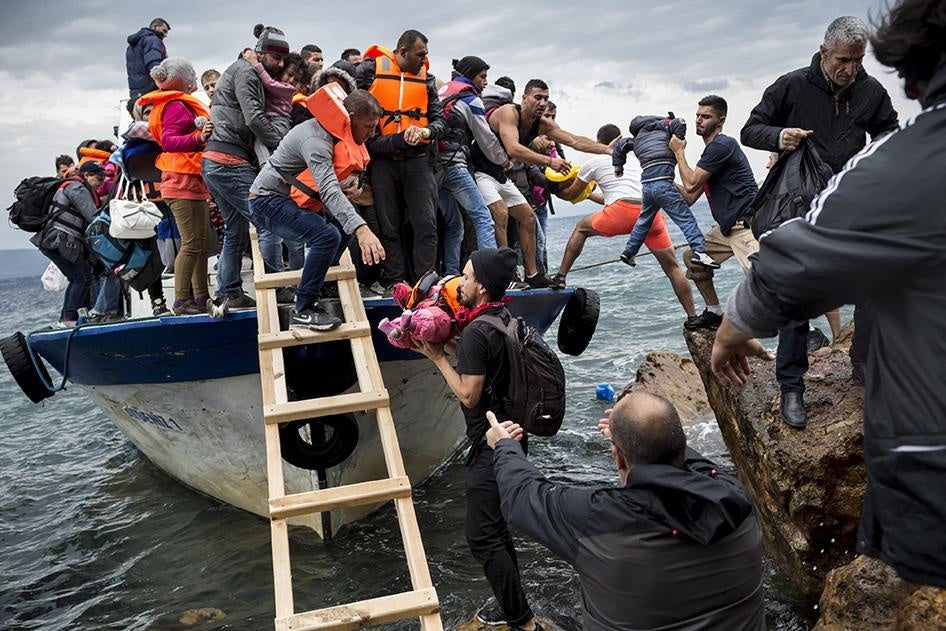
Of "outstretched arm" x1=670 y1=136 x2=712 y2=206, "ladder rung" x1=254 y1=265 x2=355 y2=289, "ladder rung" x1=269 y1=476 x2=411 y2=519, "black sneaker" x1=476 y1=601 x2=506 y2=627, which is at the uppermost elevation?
"outstretched arm" x1=670 y1=136 x2=712 y2=206

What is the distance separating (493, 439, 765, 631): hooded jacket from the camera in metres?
2.64

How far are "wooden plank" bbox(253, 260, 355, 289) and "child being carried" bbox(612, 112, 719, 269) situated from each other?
2827mm

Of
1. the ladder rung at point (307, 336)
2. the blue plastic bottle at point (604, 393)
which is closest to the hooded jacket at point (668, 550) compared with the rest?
the ladder rung at point (307, 336)

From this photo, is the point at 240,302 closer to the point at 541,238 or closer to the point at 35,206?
the point at 541,238

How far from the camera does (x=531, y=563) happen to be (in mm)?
6594

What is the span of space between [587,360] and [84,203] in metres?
9.63

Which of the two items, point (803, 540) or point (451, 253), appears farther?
point (451, 253)

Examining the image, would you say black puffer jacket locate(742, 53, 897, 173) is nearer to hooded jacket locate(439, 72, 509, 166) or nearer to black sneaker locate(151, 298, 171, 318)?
hooded jacket locate(439, 72, 509, 166)

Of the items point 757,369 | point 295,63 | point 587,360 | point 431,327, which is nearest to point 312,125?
point 295,63

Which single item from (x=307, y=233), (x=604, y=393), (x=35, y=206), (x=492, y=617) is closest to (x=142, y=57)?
(x=35, y=206)

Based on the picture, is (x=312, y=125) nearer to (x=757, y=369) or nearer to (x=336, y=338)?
(x=336, y=338)

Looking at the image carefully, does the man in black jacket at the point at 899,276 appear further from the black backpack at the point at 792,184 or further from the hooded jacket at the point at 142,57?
the hooded jacket at the point at 142,57

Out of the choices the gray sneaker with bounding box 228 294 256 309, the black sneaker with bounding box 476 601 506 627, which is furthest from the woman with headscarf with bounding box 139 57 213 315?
the black sneaker with bounding box 476 601 506 627

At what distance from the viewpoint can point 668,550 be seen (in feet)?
8.75
